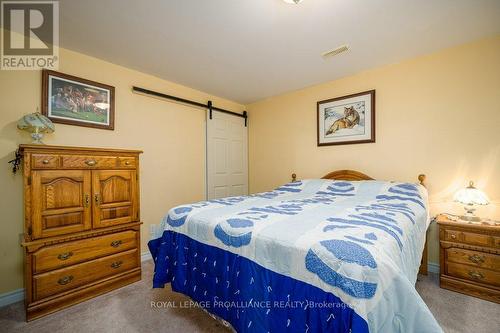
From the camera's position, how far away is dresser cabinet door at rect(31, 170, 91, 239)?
174cm

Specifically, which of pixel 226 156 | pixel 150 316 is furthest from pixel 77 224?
pixel 226 156

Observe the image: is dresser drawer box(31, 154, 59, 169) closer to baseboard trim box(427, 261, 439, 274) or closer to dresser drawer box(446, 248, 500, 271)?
dresser drawer box(446, 248, 500, 271)

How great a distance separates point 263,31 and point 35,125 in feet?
7.20

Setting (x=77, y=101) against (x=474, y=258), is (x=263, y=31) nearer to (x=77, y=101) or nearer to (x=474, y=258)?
(x=77, y=101)

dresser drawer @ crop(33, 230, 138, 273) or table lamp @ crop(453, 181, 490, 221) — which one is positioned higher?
table lamp @ crop(453, 181, 490, 221)

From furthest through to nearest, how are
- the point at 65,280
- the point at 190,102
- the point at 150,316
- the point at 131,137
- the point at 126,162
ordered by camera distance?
1. the point at 190,102
2. the point at 131,137
3. the point at 126,162
4. the point at 65,280
5. the point at 150,316

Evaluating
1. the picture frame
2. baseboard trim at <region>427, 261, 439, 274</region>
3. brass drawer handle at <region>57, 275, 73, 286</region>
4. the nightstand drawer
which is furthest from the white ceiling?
baseboard trim at <region>427, 261, 439, 274</region>

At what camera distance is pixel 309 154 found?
3455 mm

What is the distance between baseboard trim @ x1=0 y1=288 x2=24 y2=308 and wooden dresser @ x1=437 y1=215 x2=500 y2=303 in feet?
12.9

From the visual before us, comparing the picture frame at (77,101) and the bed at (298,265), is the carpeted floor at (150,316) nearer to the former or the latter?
the bed at (298,265)

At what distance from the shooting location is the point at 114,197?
2.17 m

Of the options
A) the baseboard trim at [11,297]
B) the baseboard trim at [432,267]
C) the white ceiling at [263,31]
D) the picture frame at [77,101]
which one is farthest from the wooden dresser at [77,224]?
the baseboard trim at [432,267]

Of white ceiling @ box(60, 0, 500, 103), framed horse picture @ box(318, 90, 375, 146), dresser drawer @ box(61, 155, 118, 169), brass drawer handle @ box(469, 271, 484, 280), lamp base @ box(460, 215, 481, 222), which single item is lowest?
brass drawer handle @ box(469, 271, 484, 280)

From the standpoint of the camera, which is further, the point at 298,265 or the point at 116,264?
the point at 116,264
